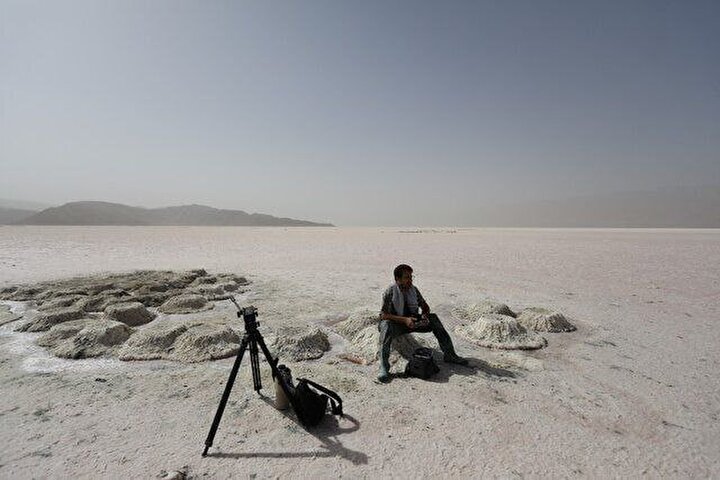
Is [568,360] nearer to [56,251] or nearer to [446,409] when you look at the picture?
[446,409]

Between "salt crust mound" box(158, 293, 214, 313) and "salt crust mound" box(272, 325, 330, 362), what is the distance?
10.5 feet

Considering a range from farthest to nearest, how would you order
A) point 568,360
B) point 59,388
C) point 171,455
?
1. point 568,360
2. point 59,388
3. point 171,455

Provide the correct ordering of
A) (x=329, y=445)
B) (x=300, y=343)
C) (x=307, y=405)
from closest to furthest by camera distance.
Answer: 1. (x=329, y=445)
2. (x=307, y=405)
3. (x=300, y=343)

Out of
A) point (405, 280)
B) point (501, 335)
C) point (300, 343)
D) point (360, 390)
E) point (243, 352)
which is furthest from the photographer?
point (501, 335)

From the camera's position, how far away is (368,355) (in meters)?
5.76

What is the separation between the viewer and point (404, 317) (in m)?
5.26

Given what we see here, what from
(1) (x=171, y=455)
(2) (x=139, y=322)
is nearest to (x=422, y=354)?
(1) (x=171, y=455)

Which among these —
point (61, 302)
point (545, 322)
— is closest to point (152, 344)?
point (61, 302)

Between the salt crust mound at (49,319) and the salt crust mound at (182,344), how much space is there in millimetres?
2207

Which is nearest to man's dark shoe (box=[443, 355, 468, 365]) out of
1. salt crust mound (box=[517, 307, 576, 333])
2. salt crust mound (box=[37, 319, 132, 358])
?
salt crust mound (box=[517, 307, 576, 333])

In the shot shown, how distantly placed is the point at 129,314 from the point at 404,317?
570cm

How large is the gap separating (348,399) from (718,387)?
4620 millimetres

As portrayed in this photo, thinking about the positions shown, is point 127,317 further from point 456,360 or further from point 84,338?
point 456,360

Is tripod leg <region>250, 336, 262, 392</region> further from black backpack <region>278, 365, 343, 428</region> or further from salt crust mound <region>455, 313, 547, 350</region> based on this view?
salt crust mound <region>455, 313, 547, 350</region>
